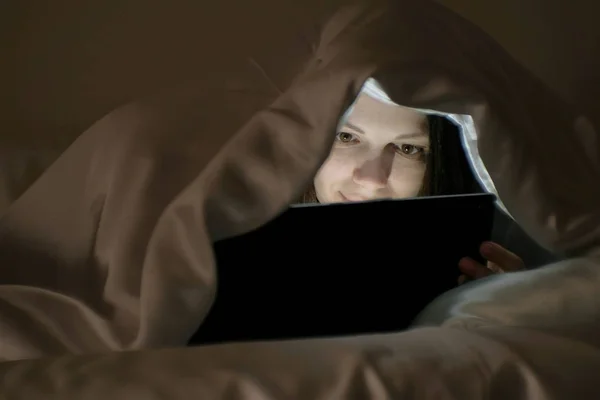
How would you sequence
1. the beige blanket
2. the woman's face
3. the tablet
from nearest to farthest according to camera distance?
the beige blanket → the tablet → the woman's face

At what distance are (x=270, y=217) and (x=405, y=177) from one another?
27 centimetres

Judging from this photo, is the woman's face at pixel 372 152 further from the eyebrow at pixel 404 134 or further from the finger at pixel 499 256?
the finger at pixel 499 256

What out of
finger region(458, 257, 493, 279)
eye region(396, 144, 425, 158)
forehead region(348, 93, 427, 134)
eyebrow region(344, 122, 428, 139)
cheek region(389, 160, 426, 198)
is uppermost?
forehead region(348, 93, 427, 134)

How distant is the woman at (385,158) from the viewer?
0.64 meters

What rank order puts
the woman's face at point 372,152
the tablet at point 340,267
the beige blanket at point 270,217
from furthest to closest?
1. the woman's face at point 372,152
2. the tablet at point 340,267
3. the beige blanket at point 270,217

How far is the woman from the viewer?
644 millimetres

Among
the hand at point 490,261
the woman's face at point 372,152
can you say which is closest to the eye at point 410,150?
the woman's face at point 372,152

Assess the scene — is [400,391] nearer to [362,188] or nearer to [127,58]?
[362,188]

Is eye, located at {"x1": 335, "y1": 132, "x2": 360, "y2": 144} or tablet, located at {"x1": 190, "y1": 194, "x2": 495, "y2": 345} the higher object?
eye, located at {"x1": 335, "y1": 132, "x2": 360, "y2": 144}

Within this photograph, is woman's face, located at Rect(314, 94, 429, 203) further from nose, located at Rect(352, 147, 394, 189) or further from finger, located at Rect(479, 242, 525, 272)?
finger, located at Rect(479, 242, 525, 272)

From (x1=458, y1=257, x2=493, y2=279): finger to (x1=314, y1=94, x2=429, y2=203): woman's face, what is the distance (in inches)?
4.4

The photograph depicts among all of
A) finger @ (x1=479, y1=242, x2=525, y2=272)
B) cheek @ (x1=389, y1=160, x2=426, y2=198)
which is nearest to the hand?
finger @ (x1=479, y1=242, x2=525, y2=272)

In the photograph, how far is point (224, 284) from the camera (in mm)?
540

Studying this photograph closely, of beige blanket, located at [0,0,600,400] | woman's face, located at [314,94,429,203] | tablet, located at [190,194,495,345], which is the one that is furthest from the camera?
woman's face, located at [314,94,429,203]
